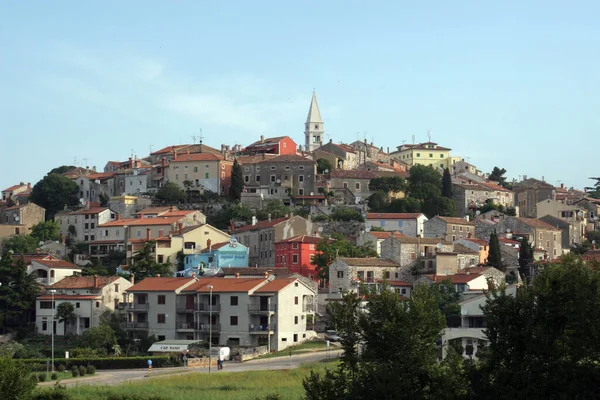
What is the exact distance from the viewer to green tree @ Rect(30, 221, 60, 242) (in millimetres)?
115625

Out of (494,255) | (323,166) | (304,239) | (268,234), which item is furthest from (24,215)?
(494,255)

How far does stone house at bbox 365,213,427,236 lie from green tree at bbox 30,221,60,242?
3034 centimetres

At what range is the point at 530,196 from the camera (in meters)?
131

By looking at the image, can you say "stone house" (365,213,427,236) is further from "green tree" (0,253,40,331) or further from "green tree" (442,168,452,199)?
"green tree" (0,253,40,331)

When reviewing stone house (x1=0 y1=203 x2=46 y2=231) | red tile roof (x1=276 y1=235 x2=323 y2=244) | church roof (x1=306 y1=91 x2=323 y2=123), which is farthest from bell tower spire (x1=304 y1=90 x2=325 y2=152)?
red tile roof (x1=276 y1=235 x2=323 y2=244)

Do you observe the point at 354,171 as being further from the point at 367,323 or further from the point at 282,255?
the point at 367,323

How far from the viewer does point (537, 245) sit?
364 ft

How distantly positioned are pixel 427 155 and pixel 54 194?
53.0 meters

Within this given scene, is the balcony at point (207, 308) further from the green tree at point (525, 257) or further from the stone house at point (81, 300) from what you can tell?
the green tree at point (525, 257)

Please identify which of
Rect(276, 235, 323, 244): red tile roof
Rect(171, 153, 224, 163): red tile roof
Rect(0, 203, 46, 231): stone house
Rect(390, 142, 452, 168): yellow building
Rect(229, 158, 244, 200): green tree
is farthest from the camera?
Rect(390, 142, 452, 168): yellow building

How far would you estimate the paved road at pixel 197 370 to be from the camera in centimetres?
6575

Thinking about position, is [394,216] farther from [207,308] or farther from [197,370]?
[197,370]

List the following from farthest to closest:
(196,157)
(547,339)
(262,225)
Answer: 1. (196,157)
2. (262,225)
3. (547,339)

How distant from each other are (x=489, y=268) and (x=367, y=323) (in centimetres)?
4692
